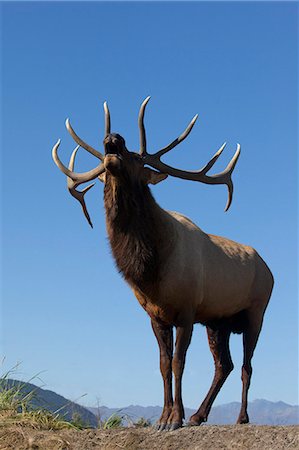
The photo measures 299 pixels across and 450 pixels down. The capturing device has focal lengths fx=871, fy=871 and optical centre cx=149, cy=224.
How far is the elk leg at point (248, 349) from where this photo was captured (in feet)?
31.8

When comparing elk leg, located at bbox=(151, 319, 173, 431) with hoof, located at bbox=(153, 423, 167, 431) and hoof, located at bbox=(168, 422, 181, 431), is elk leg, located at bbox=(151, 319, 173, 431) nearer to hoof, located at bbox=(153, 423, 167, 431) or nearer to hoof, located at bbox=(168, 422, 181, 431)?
hoof, located at bbox=(153, 423, 167, 431)

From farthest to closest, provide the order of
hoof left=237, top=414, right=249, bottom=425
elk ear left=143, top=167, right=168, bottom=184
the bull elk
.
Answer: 1. hoof left=237, top=414, right=249, bottom=425
2. elk ear left=143, top=167, right=168, bottom=184
3. the bull elk

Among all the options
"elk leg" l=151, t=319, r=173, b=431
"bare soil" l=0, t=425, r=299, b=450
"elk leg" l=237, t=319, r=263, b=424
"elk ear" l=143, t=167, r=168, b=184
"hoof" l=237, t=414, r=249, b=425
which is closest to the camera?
"bare soil" l=0, t=425, r=299, b=450

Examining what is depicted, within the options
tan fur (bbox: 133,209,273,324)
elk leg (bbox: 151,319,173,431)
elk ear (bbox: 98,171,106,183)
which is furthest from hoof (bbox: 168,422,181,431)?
elk ear (bbox: 98,171,106,183)

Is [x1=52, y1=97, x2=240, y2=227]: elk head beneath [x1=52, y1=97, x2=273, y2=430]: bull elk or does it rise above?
above

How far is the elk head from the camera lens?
864 centimetres

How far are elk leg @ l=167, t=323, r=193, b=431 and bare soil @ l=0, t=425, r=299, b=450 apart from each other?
0.49ft

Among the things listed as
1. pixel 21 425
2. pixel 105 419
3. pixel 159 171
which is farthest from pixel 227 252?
pixel 21 425

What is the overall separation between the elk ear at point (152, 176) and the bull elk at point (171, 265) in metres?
0.01

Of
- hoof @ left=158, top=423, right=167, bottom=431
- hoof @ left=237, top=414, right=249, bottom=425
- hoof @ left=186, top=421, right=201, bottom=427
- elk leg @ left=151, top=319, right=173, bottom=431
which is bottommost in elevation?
hoof @ left=158, top=423, right=167, bottom=431

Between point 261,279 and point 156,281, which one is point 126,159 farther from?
point 261,279

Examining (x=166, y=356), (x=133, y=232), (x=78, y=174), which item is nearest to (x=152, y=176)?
(x=133, y=232)

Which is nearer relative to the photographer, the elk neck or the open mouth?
Result: the open mouth

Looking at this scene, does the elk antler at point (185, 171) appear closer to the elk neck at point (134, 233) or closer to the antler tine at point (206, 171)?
the antler tine at point (206, 171)
